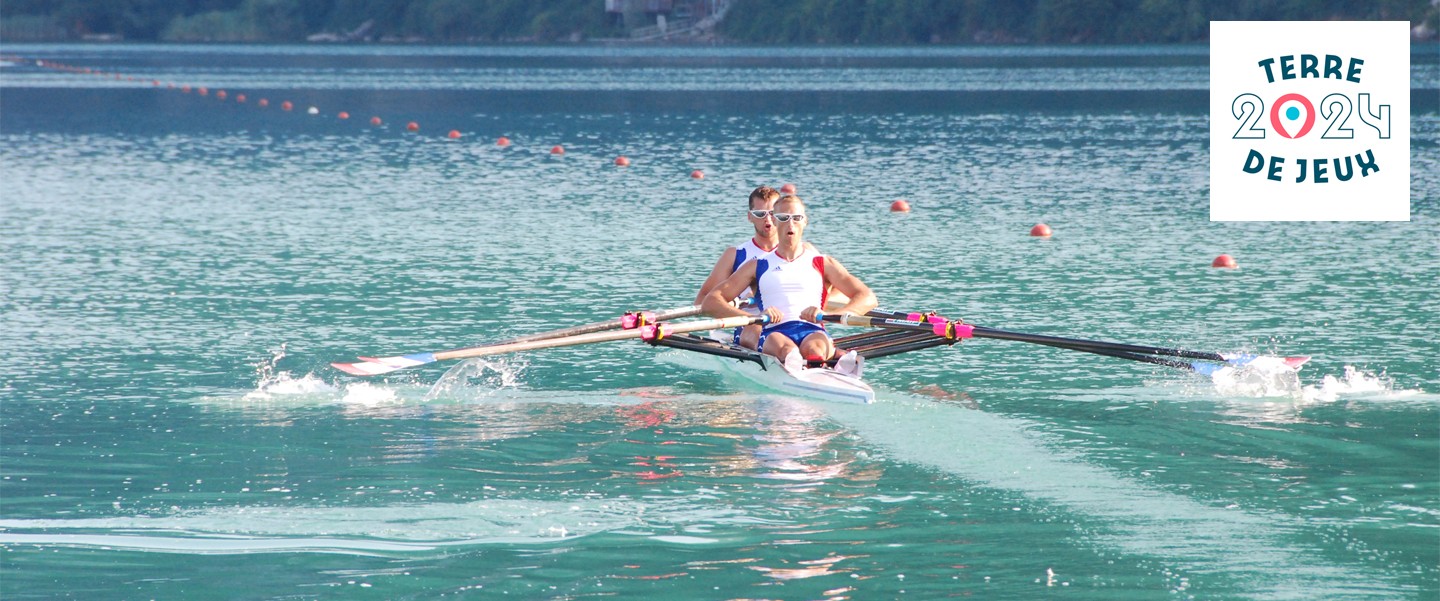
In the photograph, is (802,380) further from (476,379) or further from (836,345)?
(476,379)

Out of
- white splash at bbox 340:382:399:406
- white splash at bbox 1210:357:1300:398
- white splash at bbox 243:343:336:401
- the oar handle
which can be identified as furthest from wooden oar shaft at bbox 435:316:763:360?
white splash at bbox 1210:357:1300:398

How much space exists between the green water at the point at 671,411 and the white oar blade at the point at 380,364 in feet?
0.84

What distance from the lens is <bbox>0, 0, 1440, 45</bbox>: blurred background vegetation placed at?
91000 mm

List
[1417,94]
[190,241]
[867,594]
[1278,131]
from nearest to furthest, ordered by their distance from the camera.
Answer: [867,594] → [190,241] → [1278,131] → [1417,94]

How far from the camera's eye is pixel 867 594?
789 cm

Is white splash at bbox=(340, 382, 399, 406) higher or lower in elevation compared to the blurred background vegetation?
lower

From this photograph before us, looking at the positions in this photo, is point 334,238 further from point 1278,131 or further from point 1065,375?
point 1278,131

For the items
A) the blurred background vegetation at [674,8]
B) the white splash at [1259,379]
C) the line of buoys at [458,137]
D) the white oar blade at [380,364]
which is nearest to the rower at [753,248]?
the line of buoys at [458,137]

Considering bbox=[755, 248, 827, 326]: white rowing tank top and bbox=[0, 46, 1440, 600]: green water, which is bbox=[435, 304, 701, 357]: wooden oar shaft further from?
bbox=[755, 248, 827, 326]: white rowing tank top

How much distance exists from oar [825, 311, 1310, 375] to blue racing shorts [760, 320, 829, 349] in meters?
0.29

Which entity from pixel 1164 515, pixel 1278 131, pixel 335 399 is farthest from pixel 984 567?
pixel 1278 131

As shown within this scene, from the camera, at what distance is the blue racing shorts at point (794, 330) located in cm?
1257

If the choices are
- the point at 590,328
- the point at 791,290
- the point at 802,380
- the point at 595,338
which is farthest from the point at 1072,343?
the point at 590,328

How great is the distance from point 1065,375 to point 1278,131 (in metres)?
17.4
